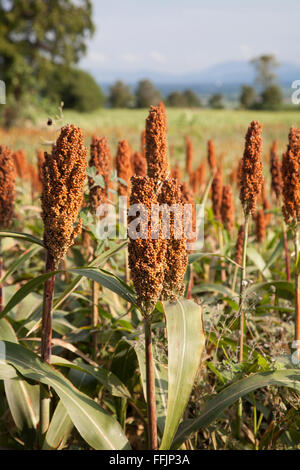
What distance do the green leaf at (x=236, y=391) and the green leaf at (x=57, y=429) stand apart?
43 cm

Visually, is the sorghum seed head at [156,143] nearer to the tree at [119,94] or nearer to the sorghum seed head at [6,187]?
the sorghum seed head at [6,187]

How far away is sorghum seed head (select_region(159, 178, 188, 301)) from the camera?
134 centimetres

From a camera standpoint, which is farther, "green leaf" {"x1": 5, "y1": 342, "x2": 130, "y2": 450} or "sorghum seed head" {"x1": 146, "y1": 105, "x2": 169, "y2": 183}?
"sorghum seed head" {"x1": 146, "y1": 105, "x2": 169, "y2": 183}

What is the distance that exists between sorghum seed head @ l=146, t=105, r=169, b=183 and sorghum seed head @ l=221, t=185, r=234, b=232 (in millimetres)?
1086

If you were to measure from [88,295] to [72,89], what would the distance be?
4609 centimetres

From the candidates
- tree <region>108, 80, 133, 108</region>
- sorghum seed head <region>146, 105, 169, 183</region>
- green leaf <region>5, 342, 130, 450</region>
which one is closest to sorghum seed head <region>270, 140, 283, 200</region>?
sorghum seed head <region>146, 105, 169, 183</region>

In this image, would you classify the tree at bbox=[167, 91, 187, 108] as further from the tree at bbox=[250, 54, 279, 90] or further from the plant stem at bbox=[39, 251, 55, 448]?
the plant stem at bbox=[39, 251, 55, 448]

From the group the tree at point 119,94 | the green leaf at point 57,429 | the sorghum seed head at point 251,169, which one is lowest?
the green leaf at point 57,429

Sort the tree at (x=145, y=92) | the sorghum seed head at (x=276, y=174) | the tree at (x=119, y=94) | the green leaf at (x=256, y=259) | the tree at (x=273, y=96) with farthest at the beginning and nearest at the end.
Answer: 1. the tree at (x=119, y=94)
2. the tree at (x=273, y=96)
3. the tree at (x=145, y=92)
4. the green leaf at (x=256, y=259)
5. the sorghum seed head at (x=276, y=174)

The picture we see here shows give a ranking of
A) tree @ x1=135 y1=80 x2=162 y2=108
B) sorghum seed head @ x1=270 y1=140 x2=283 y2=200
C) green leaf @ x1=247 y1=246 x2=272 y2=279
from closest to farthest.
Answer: sorghum seed head @ x1=270 y1=140 x2=283 y2=200 → green leaf @ x1=247 y1=246 x2=272 y2=279 → tree @ x1=135 y1=80 x2=162 y2=108

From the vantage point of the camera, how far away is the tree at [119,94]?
5659 cm
